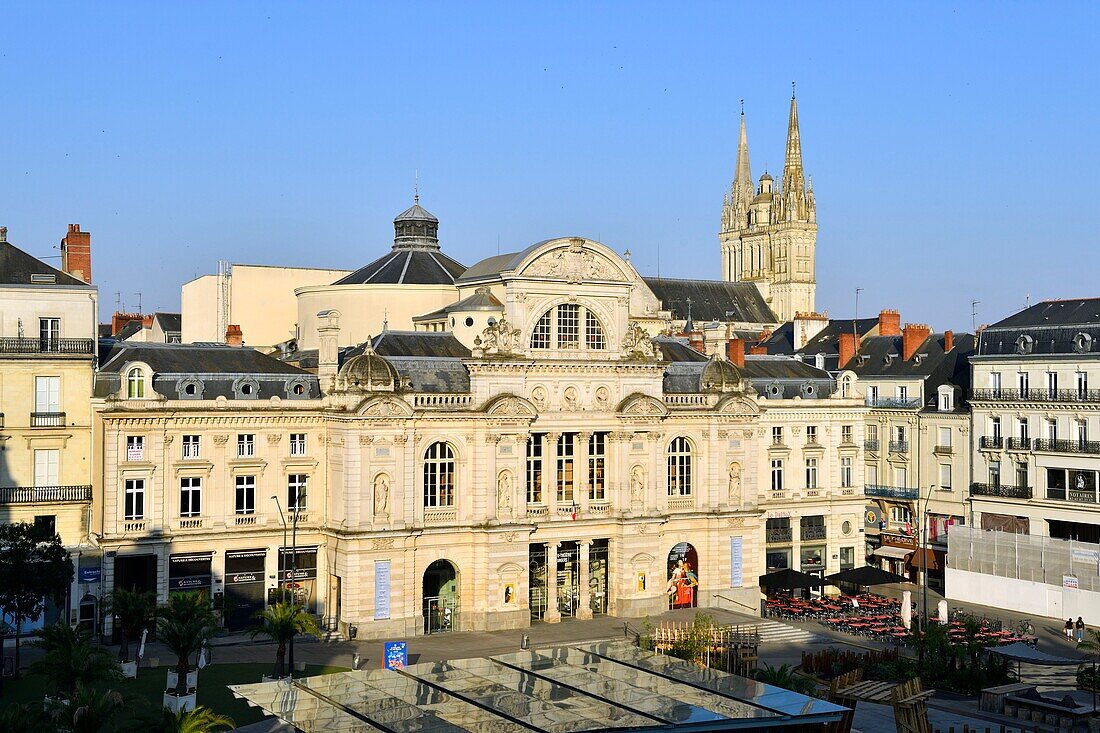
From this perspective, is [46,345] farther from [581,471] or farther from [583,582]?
[583,582]

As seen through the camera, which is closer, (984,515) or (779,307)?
(984,515)

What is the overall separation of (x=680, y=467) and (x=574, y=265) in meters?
11.3

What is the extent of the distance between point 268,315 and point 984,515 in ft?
132

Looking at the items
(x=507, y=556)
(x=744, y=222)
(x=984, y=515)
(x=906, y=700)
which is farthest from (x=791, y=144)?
(x=906, y=700)

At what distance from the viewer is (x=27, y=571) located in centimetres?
4831

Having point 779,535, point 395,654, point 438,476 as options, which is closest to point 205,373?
point 438,476

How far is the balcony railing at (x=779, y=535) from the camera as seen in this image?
235 ft

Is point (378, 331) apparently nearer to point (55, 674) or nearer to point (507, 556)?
point (507, 556)

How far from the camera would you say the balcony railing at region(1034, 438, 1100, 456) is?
221ft

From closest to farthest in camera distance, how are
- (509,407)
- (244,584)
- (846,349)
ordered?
(244,584) < (509,407) < (846,349)

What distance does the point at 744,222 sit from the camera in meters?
183

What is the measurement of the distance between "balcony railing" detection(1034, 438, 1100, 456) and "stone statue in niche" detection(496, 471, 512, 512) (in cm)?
2781

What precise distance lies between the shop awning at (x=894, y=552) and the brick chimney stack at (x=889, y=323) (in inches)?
738

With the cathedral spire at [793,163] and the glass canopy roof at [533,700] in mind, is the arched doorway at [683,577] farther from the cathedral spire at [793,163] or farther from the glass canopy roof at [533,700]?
the cathedral spire at [793,163]
